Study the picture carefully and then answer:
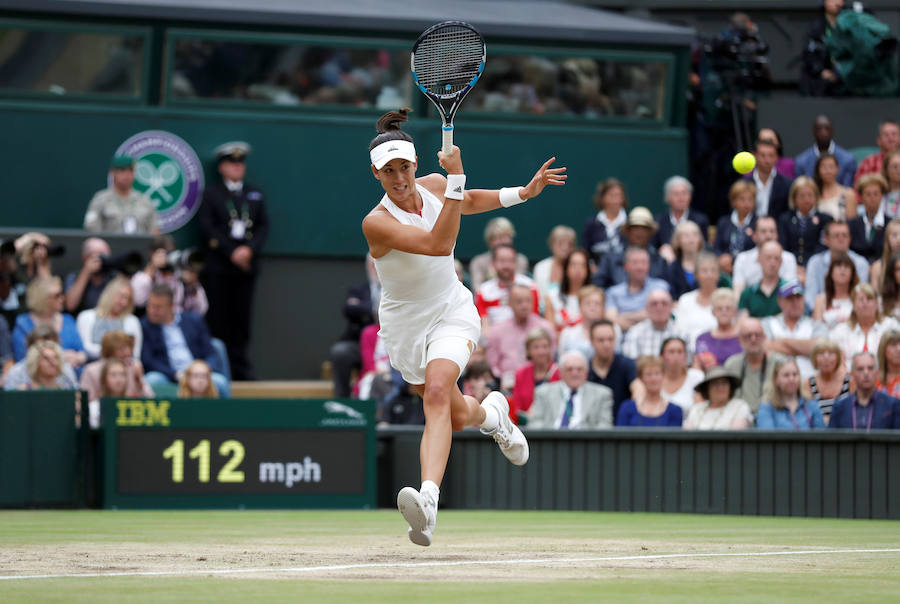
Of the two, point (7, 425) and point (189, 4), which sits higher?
point (189, 4)

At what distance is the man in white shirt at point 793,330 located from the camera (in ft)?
38.5

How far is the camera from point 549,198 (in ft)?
55.3

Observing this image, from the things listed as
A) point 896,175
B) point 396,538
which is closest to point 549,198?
point 896,175

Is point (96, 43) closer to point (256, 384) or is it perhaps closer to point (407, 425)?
point (256, 384)

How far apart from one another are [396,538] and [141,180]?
851 cm

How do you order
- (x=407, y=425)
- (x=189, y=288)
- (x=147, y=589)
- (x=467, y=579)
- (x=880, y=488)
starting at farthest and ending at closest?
(x=189, y=288) → (x=407, y=425) → (x=880, y=488) → (x=467, y=579) → (x=147, y=589)

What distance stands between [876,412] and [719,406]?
1147 mm

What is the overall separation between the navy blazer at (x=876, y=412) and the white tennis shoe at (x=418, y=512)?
5.31m

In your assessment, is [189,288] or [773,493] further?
[189,288]

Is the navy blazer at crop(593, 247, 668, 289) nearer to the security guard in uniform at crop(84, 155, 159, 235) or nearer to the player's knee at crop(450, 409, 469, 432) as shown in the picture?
the security guard in uniform at crop(84, 155, 159, 235)

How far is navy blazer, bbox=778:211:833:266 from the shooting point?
42.9 feet

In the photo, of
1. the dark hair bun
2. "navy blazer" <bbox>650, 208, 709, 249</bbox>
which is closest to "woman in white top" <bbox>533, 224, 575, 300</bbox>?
"navy blazer" <bbox>650, 208, 709, 249</bbox>

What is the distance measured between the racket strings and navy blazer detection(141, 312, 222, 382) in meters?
6.12

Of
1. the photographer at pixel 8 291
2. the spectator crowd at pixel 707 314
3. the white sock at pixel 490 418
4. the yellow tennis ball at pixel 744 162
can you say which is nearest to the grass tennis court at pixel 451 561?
the white sock at pixel 490 418
